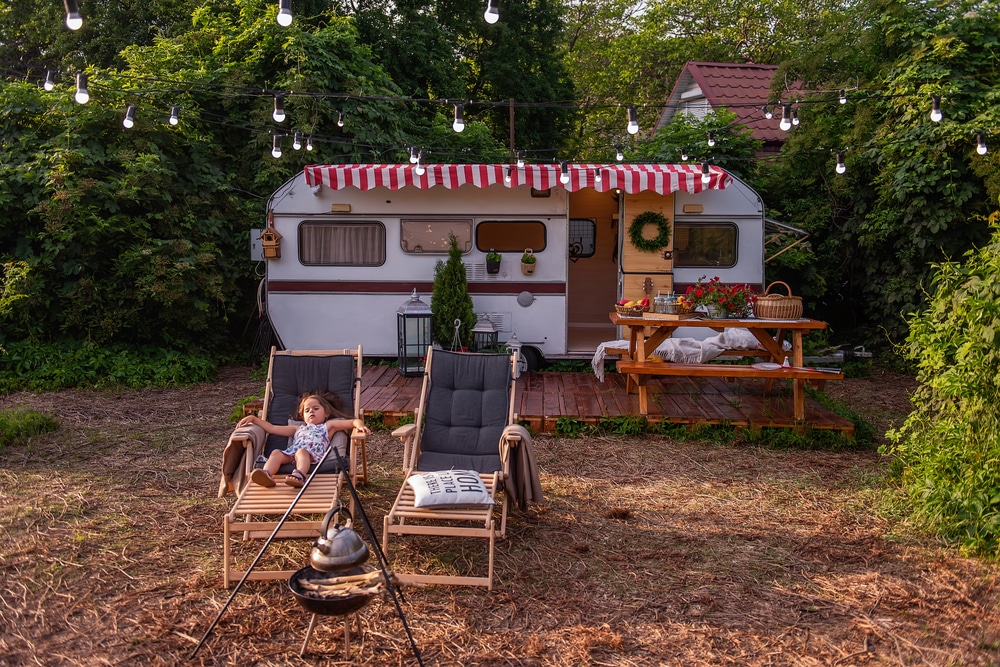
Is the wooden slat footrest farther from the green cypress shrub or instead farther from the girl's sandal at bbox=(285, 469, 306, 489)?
the girl's sandal at bbox=(285, 469, 306, 489)

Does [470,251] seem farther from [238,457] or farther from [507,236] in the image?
[238,457]

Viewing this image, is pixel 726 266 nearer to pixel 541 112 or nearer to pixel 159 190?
pixel 159 190

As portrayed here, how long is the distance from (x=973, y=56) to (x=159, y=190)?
10.6m

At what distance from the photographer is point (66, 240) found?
359 inches

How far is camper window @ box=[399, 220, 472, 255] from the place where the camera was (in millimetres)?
9516

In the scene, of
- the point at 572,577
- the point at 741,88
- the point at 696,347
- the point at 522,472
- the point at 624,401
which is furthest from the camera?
the point at 741,88

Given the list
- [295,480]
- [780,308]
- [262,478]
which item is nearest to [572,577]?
[295,480]

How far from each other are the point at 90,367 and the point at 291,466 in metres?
5.57

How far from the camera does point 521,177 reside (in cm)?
897

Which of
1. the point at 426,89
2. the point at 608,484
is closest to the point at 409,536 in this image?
the point at 608,484

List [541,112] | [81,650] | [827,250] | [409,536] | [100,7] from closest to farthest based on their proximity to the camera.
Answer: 1. [81,650]
2. [409,536]
3. [827,250]
4. [100,7]
5. [541,112]

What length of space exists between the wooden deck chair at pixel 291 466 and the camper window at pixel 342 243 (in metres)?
4.00

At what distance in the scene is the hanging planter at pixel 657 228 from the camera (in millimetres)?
9281

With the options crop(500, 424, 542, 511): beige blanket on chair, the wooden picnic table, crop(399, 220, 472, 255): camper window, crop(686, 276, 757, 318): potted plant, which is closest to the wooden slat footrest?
the wooden picnic table
